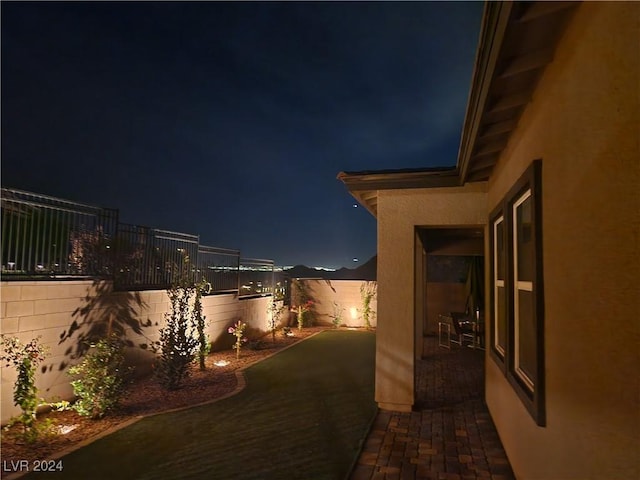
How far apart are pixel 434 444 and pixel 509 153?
3.32 metres

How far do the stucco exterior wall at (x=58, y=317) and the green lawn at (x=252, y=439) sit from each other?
4.39 ft

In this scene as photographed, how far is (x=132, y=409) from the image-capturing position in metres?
5.31

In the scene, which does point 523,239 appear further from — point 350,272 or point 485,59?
point 350,272

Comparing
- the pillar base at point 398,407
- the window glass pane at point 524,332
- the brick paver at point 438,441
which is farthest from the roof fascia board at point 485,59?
the pillar base at point 398,407

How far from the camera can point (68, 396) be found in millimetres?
5270

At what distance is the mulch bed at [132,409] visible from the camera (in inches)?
158

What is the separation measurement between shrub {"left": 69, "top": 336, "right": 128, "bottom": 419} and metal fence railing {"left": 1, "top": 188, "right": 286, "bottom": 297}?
4.45ft

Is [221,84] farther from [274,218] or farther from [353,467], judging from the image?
[353,467]

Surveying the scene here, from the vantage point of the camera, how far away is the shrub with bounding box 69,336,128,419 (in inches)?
191

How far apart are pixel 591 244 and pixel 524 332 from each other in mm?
2035

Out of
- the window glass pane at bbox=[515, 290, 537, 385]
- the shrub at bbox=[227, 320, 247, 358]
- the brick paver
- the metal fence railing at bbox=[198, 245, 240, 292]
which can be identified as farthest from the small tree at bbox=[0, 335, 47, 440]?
the window glass pane at bbox=[515, 290, 537, 385]

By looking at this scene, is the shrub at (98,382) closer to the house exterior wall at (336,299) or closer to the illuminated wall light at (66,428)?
the illuminated wall light at (66,428)

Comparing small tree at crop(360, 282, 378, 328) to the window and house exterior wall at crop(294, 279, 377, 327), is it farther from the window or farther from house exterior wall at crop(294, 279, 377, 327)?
the window

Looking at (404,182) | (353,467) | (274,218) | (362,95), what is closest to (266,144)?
(274,218)
